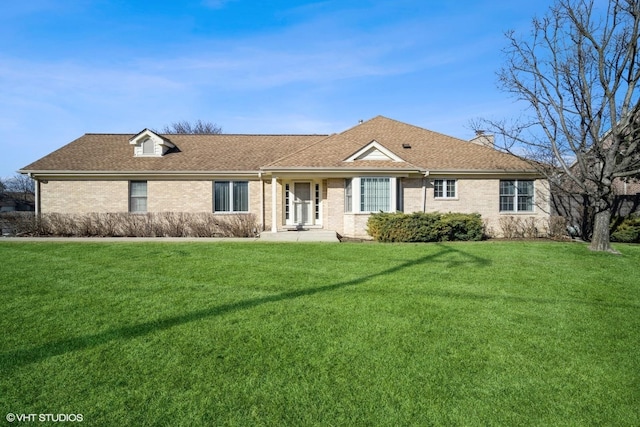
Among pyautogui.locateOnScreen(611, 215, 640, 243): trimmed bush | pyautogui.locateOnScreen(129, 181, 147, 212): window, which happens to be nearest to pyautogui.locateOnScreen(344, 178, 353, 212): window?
pyautogui.locateOnScreen(129, 181, 147, 212): window

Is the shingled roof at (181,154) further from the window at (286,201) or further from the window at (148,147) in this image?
the window at (286,201)

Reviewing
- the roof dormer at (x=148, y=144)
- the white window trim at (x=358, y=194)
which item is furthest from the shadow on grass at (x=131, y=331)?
the roof dormer at (x=148, y=144)

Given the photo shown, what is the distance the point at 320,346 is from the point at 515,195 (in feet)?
55.9

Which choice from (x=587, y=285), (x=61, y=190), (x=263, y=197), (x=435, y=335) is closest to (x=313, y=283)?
(x=435, y=335)

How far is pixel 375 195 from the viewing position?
1673 centimetres

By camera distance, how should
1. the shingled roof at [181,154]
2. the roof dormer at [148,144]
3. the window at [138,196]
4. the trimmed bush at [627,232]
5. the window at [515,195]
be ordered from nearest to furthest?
the trimmed bush at [627,232] < the shingled roof at [181,154] < the window at [138,196] < the window at [515,195] < the roof dormer at [148,144]

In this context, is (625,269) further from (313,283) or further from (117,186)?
(117,186)

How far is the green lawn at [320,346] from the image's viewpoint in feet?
11.0

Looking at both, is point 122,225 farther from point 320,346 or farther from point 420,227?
point 320,346

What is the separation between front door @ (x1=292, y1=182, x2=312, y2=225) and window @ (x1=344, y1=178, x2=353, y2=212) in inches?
90.7

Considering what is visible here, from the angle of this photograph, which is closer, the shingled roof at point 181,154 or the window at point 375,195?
the window at point 375,195

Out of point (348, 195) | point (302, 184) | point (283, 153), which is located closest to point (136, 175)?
point (283, 153)

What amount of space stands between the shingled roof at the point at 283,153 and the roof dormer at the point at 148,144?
0.37 meters

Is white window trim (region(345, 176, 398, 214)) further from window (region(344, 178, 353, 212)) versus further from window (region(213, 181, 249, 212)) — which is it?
window (region(213, 181, 249, 212))
